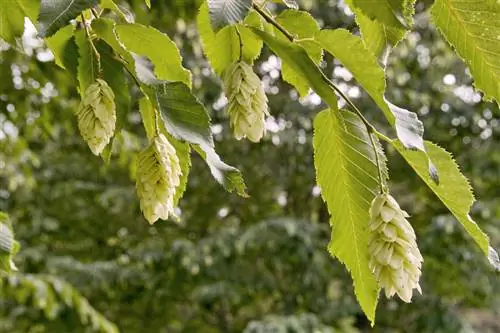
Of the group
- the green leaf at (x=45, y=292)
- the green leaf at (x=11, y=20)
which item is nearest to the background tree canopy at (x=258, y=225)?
the green leaf at (x=45, y=292)

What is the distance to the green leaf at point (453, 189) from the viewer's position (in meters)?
0.59

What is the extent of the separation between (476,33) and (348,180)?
0.17m

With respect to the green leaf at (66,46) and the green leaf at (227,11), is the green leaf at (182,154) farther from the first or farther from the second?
the green leaf at (227,11)

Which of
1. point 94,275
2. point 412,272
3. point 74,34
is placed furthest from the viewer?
point 94,275

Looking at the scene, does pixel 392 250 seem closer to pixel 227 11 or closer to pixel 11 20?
pixel 227 11

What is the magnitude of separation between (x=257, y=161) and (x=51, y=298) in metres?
1.83

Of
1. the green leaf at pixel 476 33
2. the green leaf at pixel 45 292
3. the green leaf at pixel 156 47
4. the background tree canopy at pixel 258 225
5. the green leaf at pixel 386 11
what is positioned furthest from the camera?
the background tree canopy at pixel 258 225

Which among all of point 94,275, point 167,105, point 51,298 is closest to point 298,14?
point 167,105

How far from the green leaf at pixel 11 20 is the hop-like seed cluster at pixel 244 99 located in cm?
22

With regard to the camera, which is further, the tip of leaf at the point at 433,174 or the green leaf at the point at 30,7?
the green leaf at the point at 30,7

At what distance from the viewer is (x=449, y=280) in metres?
3.82

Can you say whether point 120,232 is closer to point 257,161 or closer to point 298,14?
point 257,161

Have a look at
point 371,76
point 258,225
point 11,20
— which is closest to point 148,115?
point 11,20

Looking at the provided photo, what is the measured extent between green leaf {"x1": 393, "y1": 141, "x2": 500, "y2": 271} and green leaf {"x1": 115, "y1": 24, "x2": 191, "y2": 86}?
0.23 metres
